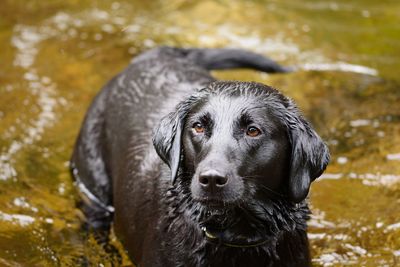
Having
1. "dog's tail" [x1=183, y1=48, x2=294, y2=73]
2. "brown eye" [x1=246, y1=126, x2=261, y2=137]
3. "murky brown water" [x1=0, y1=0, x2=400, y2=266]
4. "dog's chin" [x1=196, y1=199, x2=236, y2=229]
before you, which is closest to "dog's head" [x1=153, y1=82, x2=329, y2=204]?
"brown eye" [x1=246, y1=126, x2=261, y2=137]

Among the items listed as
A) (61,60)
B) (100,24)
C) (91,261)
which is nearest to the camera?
(91,261)

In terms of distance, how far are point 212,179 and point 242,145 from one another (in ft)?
1.01

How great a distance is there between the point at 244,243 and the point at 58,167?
261 centimetres

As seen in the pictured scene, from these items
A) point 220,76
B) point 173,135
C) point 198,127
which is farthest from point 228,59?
point 198,127

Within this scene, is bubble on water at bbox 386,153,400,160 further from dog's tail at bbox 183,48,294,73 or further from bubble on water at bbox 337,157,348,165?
dog's tail at bbox 183,48,294,73

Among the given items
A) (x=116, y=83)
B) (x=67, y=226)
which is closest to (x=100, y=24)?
(x=116, y=83)

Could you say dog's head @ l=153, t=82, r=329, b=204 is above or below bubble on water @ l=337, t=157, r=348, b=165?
above

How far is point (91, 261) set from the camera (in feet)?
16.1

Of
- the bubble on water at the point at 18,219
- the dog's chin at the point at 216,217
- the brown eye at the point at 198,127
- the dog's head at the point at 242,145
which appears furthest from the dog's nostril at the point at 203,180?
the bubble on water at the point at 18,219

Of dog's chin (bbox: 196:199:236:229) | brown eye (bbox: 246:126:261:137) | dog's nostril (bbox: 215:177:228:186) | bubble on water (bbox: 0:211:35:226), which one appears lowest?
bubble on water (bbox: 0:211:35:226)

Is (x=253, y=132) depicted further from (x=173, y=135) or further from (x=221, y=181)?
(x=173, y=135)

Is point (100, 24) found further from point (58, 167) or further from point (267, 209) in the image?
point (267, 209)

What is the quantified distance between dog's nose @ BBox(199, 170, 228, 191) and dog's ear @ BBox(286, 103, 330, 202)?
1.61ft

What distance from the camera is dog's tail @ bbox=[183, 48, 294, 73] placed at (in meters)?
6.21
